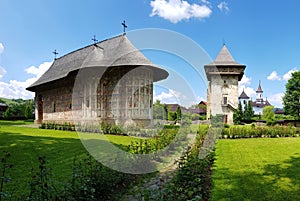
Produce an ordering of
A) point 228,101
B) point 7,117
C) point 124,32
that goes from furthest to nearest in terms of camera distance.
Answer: point 7,117, point 228,101, point 124,32

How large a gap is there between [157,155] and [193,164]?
2.78 meters

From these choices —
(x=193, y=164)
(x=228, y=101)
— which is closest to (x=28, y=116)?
(x=228, y=101)

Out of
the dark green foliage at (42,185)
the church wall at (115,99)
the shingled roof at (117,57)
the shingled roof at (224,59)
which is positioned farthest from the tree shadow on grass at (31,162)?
the shingled roof at (224,59)

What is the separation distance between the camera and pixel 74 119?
1786cm

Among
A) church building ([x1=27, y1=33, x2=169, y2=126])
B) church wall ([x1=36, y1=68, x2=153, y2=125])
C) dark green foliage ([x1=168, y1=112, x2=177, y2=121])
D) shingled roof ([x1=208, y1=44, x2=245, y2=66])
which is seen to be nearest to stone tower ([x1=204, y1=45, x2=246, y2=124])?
shingled roof ([x1=208, y1=44, x2=245, y2=66])

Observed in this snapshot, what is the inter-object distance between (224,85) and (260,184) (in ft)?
88.7

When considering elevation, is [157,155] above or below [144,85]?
below

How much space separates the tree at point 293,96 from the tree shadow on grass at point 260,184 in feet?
119

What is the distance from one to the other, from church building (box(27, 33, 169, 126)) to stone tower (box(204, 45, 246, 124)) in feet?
50.7

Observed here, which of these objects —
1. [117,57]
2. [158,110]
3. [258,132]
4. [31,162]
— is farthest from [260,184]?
[158,110]

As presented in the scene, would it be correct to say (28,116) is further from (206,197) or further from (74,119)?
(206,197)

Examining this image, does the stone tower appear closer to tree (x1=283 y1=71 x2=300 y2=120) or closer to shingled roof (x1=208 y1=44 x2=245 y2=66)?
shingled roof (x1=208 y1=44 x2=245 y2=66)

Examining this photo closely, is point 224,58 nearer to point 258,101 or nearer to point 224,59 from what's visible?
point 224,59

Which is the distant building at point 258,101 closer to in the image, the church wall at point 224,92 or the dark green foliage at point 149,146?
the church wall at point 224,92
